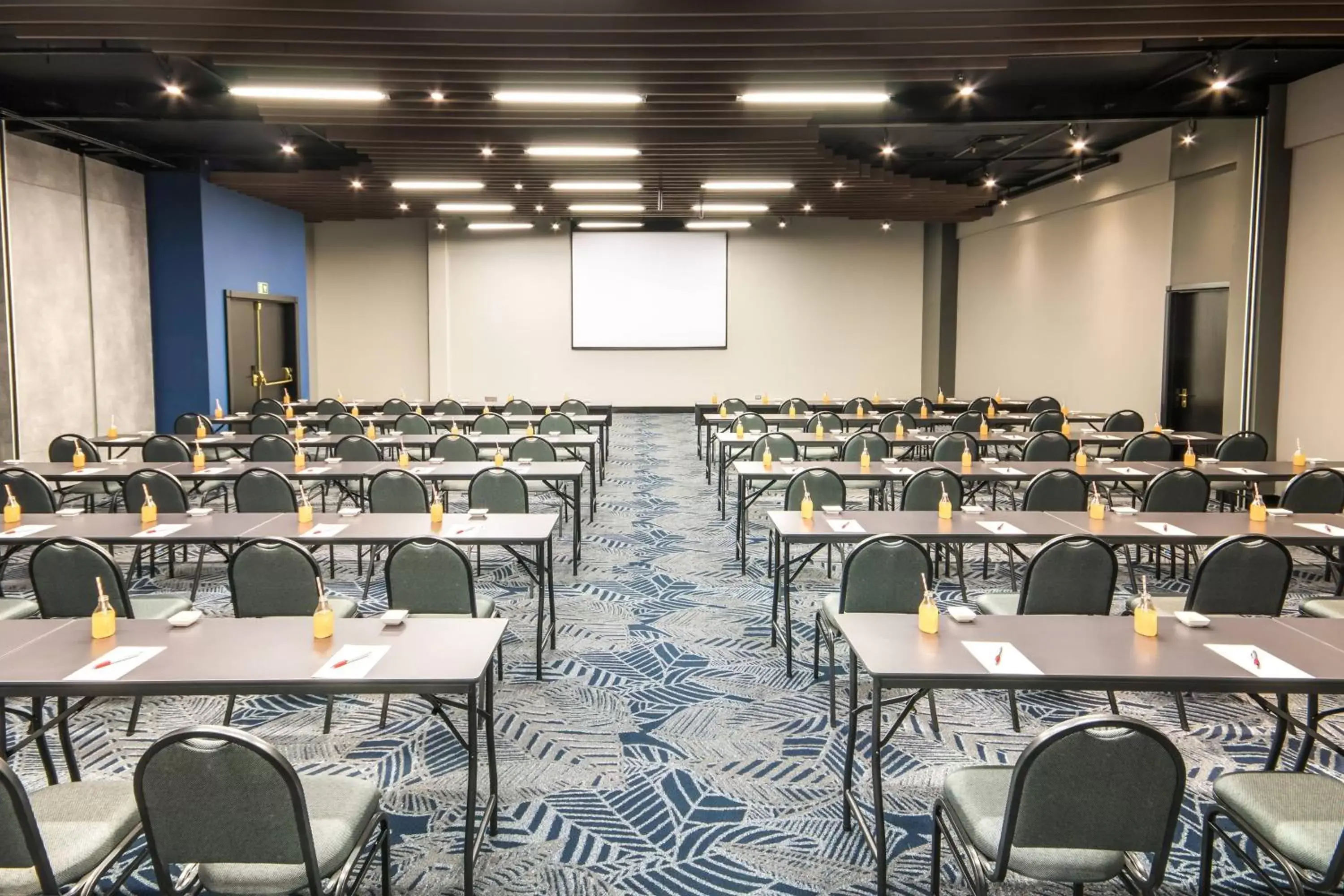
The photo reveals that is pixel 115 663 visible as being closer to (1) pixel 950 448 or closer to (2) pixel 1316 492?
(1) pixel 950 448

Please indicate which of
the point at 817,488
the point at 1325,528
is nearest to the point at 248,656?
the point at 817,488

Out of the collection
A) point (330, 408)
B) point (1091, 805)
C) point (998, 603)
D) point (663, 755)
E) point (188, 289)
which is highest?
point (188, 289)

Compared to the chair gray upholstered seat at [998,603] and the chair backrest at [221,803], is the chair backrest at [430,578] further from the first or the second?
the chair gray upholstered seat at [998,603]

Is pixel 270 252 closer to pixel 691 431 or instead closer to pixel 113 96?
pixel 113 96

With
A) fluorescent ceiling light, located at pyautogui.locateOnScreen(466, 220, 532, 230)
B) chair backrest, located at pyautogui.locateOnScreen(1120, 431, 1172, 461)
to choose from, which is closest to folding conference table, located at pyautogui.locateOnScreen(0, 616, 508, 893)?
chair backrest, located at pyautogui.locateOnScreen(1120, 431, 1172, 461)

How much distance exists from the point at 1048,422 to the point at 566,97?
6.80m

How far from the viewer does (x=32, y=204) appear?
10.5 m

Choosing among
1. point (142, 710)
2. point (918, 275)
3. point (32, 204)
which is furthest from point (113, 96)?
point (918, 275)

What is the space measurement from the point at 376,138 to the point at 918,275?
41.5 feet

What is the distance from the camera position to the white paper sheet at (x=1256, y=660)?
2906 mm

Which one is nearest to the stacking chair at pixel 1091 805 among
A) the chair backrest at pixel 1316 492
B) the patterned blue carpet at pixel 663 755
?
the patterned blue carpet at pixel 663 755

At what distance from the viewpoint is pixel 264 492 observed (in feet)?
21.3

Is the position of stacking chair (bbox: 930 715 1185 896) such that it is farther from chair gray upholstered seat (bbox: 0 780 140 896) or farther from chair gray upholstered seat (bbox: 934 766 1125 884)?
chair gray upholstered seat (bbox: 0 780 140 896)

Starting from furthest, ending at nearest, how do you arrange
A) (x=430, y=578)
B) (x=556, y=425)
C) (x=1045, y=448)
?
(x=556, y=425) → (x=1045, y=448) → (x=430, y=578)
